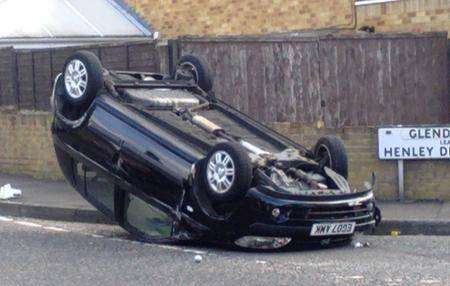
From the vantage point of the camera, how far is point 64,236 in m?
12.4

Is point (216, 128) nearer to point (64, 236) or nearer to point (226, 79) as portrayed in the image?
point (64, 236)

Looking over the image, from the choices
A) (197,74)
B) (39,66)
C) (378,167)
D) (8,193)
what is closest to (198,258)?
(197,74)

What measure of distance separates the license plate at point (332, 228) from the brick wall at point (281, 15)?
787 cm

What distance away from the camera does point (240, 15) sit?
21.8 m

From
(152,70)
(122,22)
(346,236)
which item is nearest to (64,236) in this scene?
(346,236)

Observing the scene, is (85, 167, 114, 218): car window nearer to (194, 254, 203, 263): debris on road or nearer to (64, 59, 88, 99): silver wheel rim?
(64, 59, 88, 99): silver wheel rim

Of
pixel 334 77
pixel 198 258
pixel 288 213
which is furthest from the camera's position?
pixel 334 77

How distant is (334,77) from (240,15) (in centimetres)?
644

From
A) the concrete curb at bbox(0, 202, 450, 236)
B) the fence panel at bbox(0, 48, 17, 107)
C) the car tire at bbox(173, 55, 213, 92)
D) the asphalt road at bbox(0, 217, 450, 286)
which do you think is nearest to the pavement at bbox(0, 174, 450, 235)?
the concrete curb at bbox(0, 202, 450, 236)

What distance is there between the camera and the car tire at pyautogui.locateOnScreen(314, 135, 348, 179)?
11.8 metres

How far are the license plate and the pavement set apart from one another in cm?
202

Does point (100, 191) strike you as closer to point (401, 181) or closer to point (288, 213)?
point (288, 213)

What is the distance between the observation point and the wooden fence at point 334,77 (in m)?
15.7

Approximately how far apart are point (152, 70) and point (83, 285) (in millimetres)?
7275
